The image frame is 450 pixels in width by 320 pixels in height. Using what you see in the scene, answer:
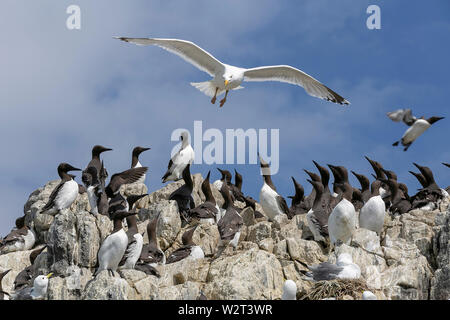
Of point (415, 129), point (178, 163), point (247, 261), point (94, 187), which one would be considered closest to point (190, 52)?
point (178, 163)

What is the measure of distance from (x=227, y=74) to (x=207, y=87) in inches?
40.8

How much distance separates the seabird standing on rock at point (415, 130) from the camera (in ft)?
70.7

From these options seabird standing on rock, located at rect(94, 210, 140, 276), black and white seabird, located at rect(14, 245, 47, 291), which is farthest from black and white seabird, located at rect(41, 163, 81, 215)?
seabird standing on rock, located at rect(94, 210, 140, 276)

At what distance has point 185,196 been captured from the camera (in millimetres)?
22438

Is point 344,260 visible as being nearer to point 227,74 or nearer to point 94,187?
point 94,187

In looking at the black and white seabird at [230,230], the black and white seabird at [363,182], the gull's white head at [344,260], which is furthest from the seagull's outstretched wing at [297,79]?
the gull's white head at [344,260]

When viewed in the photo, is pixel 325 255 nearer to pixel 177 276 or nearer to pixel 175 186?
pixel 177 276

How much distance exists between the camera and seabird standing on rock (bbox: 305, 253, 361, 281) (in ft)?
49.9

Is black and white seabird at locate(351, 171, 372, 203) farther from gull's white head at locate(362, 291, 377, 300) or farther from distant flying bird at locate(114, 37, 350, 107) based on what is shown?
gull's white head at locate(362, 291, 377, 300)

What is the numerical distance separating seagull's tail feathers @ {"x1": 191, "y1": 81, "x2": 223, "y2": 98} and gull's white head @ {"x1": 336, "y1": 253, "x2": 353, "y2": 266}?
991 centimetres

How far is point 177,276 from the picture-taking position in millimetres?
16234
